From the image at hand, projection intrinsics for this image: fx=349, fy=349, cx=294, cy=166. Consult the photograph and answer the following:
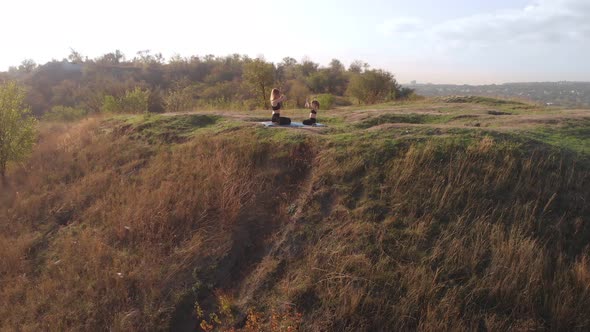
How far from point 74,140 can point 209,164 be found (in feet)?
15.2

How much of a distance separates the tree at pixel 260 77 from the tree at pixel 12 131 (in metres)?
9.38

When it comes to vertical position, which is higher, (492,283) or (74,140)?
(74,140)

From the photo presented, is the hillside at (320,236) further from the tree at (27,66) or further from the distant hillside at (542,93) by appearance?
the tree at (27,66)

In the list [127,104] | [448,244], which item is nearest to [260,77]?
[127,104]

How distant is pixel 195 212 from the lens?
16.3 ft

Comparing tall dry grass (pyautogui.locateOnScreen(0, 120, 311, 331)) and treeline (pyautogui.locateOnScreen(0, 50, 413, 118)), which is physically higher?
treeline (pyautogui.locateOnScreen(0, 50, 413, 118))

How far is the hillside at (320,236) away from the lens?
3.26 m

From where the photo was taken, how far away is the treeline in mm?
16156

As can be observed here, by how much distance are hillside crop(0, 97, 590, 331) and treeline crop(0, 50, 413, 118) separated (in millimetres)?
8612

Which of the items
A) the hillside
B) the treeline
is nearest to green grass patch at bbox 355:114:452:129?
the hillside

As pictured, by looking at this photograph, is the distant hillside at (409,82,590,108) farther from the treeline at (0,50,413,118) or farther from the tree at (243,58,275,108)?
the tree at (243,58,275,108)

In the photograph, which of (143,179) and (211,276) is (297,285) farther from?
(143,179)

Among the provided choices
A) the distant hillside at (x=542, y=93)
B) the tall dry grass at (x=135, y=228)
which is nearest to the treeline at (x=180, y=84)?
the distant hillside at (x=542, y=93)

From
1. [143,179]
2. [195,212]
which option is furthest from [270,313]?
[143,179]
